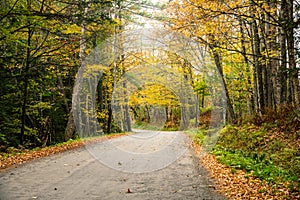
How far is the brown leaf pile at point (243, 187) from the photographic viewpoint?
562cm

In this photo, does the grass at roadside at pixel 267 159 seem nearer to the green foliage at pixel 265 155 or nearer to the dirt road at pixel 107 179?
the green foliage at pixel 265 155

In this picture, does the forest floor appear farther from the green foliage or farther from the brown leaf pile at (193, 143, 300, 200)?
the green foliage

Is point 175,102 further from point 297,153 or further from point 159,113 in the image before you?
point 297,153

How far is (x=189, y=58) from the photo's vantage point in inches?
928

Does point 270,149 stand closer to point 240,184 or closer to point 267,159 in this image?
point 267,159

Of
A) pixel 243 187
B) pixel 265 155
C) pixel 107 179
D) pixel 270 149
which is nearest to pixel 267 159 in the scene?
pixel 265 155

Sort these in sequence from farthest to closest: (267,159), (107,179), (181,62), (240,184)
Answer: (181,62) < (267,159) < (107,179) < (240,184)

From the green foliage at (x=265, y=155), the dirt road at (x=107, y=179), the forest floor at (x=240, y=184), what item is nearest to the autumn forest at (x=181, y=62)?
the green foliage at (x=265, y=155)

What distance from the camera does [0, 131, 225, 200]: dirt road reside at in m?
5.91

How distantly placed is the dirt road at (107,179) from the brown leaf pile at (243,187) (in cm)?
28

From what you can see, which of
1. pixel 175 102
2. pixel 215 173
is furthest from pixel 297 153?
pixel 175 102

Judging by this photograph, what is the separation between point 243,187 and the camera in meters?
6.28

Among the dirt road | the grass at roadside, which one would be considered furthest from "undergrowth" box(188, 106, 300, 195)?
the dirt road

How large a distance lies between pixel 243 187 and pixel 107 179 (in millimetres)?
3280
